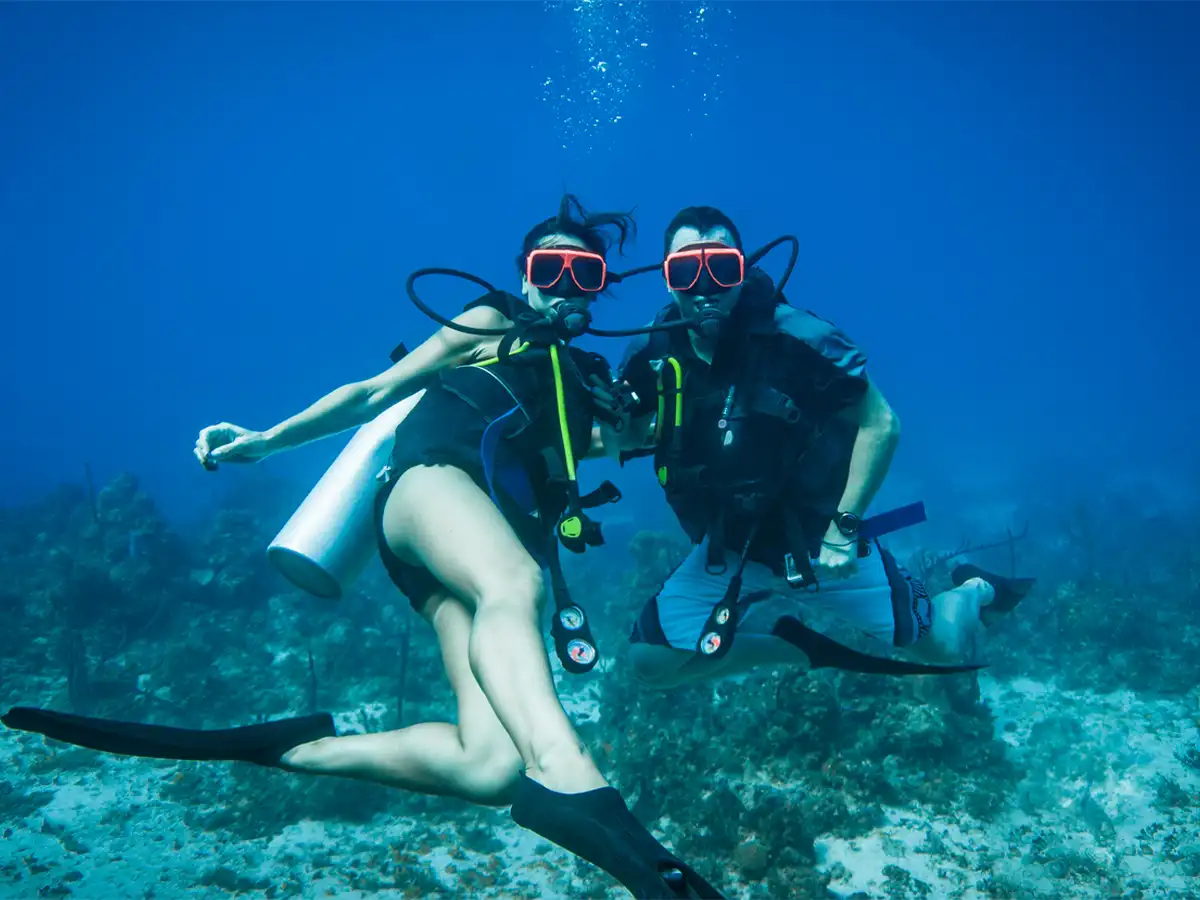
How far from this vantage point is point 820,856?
6102 millimetres

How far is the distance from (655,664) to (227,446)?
314 centimetres

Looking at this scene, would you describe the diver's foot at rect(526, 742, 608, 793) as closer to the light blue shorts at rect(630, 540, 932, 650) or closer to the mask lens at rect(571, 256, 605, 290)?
the light blue shorts at rect(630, 540, 932, 650)

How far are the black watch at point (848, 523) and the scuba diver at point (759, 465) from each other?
0.01m

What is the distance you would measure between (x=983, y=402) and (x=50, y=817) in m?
80.7

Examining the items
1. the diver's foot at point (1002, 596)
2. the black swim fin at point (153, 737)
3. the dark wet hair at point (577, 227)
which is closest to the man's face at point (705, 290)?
the dark wet hair at point (577, 227)

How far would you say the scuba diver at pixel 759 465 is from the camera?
162 inches

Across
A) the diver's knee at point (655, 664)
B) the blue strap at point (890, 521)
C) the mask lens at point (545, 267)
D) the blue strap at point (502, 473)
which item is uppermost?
the mask lens at point (545, 267)

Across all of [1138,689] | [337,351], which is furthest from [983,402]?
[337,351]

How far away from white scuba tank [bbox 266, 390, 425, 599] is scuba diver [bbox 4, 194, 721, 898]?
20 millimetres

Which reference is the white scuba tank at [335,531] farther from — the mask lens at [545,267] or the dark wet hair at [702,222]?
the dark wet hair at [702,222]

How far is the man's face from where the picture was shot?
422 cm

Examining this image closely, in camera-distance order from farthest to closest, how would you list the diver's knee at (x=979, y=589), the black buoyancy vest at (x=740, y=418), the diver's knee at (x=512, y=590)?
1. the diver's knee at (x=979, y=589)
2. the black buoyancy vest at (x=740, y=418)
3. the diver's knee at (x=512, y=590)

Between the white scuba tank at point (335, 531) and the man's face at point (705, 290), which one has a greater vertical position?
the man's face at point (705, 290)

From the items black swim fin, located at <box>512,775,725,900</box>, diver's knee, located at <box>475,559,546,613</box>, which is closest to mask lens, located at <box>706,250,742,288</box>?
diver's knee, located at <box>475,559,546,613</box>
